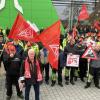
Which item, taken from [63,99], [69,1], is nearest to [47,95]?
[63,99]

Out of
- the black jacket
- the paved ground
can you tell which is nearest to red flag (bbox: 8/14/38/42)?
the black jacket

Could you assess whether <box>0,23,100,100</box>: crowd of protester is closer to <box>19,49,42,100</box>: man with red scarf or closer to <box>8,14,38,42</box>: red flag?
<box>19,49,42,100</box>: man with red scarf

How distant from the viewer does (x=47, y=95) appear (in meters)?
11.1

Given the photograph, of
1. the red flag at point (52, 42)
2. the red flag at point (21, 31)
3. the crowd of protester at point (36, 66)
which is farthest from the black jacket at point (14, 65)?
the red flag at point (52, 42)

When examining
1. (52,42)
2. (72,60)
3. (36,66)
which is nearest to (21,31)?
(52,42)

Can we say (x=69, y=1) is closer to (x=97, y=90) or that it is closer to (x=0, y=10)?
(x=0, y=10)

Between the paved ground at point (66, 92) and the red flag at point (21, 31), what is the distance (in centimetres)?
177

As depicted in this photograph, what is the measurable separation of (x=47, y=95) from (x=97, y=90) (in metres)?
1.79

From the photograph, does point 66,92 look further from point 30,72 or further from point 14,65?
point 30,72

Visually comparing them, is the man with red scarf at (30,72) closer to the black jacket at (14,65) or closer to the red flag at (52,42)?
the black jacket at (14,65)

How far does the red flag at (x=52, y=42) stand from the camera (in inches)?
422

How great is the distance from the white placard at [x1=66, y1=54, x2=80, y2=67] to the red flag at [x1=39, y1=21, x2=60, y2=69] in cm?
167

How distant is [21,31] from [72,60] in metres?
2.77

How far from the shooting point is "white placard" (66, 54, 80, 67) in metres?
12.5
